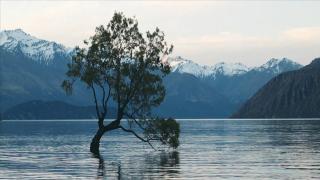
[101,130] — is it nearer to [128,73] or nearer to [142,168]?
[128,73]

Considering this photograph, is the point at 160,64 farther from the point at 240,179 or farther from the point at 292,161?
the point at 240,179

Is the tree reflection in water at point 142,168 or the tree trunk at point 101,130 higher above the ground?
the tree trunk at point 101,130

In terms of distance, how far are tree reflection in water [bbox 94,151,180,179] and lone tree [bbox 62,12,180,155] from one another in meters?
13.8

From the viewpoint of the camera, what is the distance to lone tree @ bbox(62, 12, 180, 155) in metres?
96.9

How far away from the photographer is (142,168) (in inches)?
2731

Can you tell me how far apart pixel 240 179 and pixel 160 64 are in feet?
146

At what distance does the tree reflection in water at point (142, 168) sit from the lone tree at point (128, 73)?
45.2 ft

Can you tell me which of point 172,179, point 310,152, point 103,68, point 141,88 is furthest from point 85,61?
point 172,179

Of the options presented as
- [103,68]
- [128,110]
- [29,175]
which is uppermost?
[103,68]

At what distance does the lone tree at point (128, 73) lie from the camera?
96.9 meters

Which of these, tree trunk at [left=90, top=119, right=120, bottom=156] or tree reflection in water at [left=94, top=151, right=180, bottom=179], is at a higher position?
tree trunk at [left=90, top=119, right=120, bottom=156]

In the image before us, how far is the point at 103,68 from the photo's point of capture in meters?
98.4

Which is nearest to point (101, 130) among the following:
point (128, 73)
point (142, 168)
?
point (128, 73)

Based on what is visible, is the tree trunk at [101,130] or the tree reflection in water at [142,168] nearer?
the tree reflection in water at [142,168]
